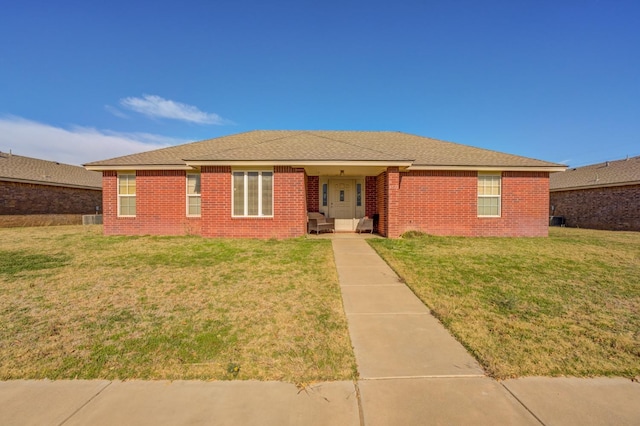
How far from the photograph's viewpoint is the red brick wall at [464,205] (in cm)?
1230

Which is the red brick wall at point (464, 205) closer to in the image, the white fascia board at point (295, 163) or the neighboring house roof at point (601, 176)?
the white fascia board at point (295, 163)

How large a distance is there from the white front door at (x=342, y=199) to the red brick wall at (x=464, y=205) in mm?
2988

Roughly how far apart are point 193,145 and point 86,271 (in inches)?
393

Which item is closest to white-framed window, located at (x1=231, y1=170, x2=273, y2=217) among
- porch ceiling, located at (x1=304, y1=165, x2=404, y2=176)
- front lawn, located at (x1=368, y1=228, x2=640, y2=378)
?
porch ceiling, located at (x1=304, y1=165, x2=404, y2=176)

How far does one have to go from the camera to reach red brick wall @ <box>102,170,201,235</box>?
12719 mm

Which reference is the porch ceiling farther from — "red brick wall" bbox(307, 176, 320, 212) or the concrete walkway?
the concrete walkway

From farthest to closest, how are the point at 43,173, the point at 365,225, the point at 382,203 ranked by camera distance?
the point at 43,173
the point at 365,225
the point at 382,203

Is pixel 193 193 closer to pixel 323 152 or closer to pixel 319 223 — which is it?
pixel 319 223

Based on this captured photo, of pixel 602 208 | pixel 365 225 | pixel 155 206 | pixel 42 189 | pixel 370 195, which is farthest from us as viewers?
pixel 42 189

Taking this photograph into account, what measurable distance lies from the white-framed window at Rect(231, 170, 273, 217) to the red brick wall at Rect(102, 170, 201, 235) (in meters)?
2.55

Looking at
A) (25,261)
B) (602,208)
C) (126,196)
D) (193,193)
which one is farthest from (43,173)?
(602,208)

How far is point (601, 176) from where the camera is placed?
1955 cm

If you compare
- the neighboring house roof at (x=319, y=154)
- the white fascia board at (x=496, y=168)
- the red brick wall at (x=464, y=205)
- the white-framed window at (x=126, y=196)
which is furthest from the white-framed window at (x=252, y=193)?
the white fascia board at (x=496, y=168)

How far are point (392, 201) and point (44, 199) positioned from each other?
897 inches
